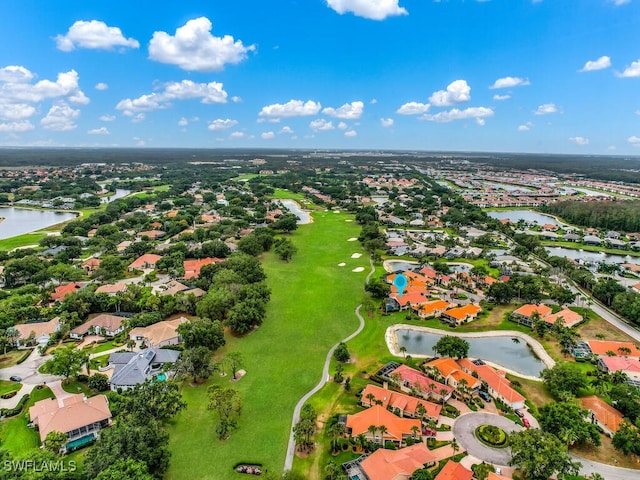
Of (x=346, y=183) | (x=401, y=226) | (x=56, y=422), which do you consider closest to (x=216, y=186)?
(x=346, y=183)

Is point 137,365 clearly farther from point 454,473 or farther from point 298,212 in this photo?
point 298,212

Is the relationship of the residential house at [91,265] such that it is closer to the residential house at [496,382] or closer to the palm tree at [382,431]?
the palm tree at [382,431]

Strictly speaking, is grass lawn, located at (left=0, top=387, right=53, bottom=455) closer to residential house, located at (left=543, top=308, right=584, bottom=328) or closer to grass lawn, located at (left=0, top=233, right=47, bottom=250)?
residential house, located at (left=543, top=308, right=584, bottom=328)

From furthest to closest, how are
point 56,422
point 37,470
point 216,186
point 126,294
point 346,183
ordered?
point 346,183 → point 216,186 → point 126,294 → point 56,422 → point 37,470

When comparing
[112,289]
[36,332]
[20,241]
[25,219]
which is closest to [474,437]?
[36,332]

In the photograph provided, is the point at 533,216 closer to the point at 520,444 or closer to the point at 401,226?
the point at 401,226

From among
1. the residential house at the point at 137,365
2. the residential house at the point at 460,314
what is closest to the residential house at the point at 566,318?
the residential house at the point at 460,314
